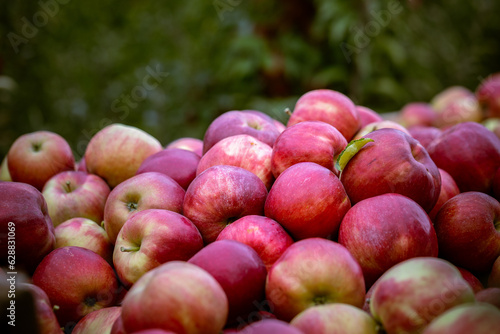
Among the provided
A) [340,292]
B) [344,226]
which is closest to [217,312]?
[340,292]

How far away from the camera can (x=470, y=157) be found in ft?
5.43

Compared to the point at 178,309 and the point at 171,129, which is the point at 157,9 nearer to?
the point at 171,129

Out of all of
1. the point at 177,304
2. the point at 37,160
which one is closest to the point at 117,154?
the point at 37,160

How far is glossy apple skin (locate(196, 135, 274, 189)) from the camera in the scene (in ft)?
5.02

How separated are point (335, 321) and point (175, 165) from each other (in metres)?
0.92

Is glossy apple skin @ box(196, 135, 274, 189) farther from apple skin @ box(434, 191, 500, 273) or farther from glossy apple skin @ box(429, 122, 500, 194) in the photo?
glossy apple skin @ box(429, 122, 500, 194)

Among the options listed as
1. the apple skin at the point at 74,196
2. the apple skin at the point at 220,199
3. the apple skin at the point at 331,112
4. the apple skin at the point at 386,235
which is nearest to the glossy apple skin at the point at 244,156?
the apple skin at the point at 220,199

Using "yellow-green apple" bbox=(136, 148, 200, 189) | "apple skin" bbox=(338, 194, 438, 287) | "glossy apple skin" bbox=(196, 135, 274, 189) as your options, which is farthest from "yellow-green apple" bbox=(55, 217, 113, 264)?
"apple skin" bbox=(338, 194, 438, 287)

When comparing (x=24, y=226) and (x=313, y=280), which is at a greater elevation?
(x=24, y=226)

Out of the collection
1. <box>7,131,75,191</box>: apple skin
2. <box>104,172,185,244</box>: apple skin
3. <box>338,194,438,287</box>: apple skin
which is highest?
<box>7,131,75,191</box>: apple skin

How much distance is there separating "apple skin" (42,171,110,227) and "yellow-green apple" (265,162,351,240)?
773 mm

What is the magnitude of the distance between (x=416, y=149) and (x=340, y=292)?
22.9 inches

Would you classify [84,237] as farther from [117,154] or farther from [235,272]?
[235,272]

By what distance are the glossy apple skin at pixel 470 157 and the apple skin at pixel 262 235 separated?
2.55 ft
